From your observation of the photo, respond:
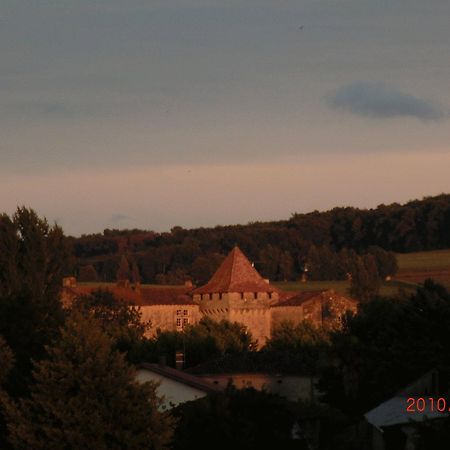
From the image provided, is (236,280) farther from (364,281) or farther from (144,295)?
(364,281)

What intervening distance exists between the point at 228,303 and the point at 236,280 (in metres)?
3.19

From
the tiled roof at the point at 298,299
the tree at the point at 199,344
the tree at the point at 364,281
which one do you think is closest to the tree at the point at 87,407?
the tree at the point at 199,344

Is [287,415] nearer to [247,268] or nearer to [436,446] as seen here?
[436,446]

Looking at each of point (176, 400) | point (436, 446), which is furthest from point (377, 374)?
point (436, 446)

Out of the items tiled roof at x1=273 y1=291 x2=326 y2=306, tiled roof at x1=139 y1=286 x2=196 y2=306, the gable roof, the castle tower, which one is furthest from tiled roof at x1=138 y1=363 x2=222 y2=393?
tiled roof at x1=273 y1=291 x2=326 y2=306

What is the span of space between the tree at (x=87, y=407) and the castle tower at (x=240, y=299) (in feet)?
243

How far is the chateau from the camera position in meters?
131

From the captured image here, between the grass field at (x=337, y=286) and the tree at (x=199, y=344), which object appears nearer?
the tree at (x=199, y=344)

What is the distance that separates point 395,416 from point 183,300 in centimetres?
7344

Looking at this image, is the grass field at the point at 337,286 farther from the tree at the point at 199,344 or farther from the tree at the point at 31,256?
the tree at the point at 31,256

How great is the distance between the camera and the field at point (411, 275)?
172375 millimetres

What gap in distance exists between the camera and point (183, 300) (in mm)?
134625
